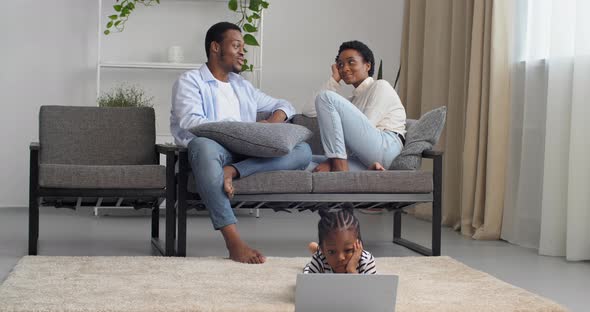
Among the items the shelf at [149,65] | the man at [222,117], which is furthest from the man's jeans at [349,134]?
the shelf at [149,65]

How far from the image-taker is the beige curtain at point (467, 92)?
15.1ft

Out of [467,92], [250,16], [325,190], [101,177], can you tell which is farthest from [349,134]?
[250,16]

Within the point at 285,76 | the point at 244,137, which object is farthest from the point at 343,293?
the point at 285,76

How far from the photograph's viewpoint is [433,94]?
5398mm

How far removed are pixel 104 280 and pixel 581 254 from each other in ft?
7.20

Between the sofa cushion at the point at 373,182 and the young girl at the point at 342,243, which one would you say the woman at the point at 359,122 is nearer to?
the sofa cushion at the point at 373,182

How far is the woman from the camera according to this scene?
147 inches

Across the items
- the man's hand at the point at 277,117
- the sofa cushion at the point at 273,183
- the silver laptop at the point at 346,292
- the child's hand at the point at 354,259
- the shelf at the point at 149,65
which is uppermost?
the shelf at the point at 149,65

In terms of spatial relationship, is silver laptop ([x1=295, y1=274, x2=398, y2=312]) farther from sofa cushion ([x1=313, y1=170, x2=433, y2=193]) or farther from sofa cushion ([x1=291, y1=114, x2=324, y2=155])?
sofa cushion ([x1=291, y1=114, x2=324, y2=155])

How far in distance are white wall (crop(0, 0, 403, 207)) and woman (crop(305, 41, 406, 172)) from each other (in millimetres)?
2195

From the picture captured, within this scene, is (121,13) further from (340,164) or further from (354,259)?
(354,259)

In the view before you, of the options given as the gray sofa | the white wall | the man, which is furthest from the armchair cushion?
the white wall

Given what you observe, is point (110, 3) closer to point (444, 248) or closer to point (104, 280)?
point (444, 248)

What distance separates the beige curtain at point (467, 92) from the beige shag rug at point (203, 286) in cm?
125
